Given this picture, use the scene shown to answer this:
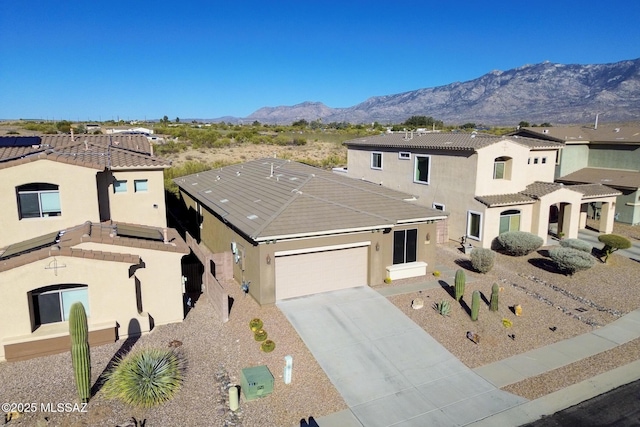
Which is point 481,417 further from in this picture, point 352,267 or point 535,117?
point 535,117

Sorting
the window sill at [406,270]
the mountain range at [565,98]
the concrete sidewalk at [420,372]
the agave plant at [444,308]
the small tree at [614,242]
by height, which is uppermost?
the mountain range at [565,98]

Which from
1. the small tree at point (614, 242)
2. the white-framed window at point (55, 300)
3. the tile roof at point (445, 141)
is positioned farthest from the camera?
the tile roof at point (445, 141)

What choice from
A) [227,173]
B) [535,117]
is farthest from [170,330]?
[535,117]

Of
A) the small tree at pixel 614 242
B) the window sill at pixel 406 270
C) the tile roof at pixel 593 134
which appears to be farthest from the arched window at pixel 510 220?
the tile roof at pixel 593 134

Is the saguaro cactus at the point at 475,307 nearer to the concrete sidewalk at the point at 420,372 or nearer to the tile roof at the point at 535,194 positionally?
the concrete sidewalk at the point at 420,372

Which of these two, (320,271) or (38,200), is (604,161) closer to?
(320,271)
